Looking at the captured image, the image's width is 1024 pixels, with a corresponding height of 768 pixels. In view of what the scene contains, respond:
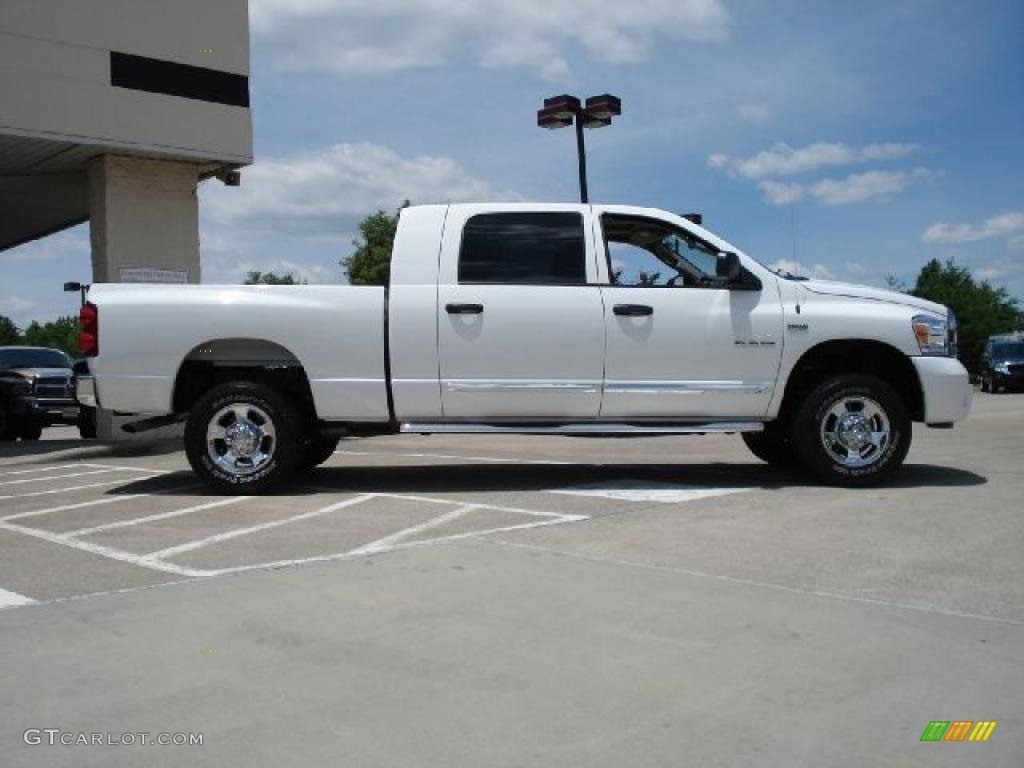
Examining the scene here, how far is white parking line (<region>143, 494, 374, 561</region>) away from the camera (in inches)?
225

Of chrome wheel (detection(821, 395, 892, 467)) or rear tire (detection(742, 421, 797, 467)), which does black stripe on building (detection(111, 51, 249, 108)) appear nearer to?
rear tire (detection(742, 421, 797, 467))

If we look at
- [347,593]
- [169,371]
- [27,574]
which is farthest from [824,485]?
[27,574]

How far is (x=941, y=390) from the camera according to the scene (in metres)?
7.77

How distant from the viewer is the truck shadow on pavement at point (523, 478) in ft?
26.5

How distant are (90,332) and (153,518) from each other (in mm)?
1716

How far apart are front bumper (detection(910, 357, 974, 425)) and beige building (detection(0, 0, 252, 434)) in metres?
10.7

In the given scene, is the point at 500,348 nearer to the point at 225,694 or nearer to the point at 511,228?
the point at 511,228

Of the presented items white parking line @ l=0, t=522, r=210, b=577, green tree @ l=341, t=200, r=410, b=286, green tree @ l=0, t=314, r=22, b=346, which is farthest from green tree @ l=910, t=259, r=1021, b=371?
green tree @ l=0, t=314, r=22, b=346

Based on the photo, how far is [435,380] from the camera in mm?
7672

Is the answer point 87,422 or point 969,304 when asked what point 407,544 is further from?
point 969,304

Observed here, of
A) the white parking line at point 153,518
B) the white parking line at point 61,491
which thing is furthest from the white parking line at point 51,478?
the white parking line at point 153,518

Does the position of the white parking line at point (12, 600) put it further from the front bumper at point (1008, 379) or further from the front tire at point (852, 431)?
the front bumper at point (1008, 379)

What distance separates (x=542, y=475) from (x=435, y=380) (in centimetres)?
175

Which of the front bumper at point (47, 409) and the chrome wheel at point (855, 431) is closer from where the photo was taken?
the chrome wheel at point (855, 431)
